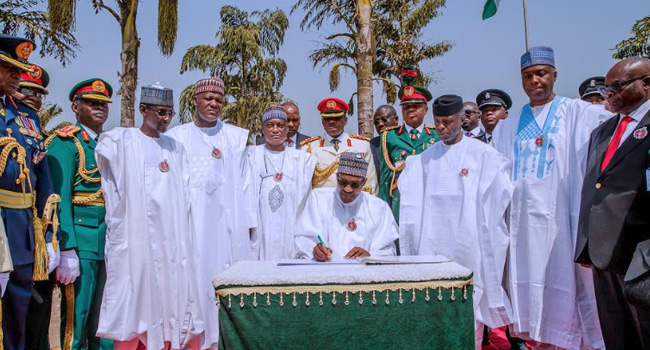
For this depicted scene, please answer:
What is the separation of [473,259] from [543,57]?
1742mm

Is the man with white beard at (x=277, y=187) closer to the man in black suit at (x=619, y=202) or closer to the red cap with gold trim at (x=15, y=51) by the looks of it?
the red cap with gold trim at (x=15, y=51)

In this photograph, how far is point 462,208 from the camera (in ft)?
14.3

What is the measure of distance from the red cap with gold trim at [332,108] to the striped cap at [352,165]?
1.80 m

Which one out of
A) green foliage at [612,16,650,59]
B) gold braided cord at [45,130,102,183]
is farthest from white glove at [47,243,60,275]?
green foliage at [612,16,650,59]

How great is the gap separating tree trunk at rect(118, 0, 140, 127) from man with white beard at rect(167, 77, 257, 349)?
20.7ft

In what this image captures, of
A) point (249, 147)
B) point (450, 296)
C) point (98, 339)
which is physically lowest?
point (98, 339)

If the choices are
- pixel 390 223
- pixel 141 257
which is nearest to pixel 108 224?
pixel 141 257

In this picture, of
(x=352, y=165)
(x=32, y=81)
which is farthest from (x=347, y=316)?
(x=32, y=81)

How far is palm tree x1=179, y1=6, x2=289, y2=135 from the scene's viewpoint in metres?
21.8

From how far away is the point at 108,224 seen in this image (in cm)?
422

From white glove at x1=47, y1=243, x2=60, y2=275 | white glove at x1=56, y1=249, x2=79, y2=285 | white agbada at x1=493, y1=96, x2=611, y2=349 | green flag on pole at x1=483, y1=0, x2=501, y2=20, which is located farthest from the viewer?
green flag on pole at x1=483, y1=0, x2=501, y2=20

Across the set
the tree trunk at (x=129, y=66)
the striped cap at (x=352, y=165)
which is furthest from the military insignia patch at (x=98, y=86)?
the tree trunk at (x=129, y=66)

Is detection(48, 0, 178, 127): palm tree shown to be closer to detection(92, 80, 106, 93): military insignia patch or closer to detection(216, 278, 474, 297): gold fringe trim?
detection(92, 80, 106, 93): military insignia patch

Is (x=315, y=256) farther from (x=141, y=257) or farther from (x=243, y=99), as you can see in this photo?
(x=243, y=99)
